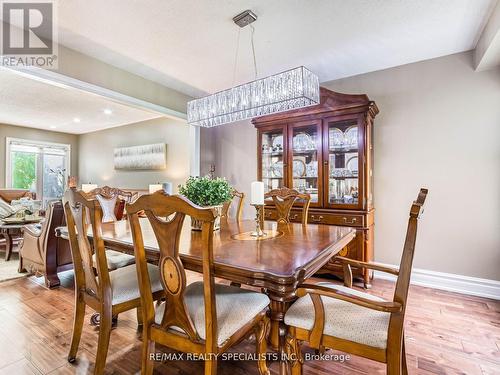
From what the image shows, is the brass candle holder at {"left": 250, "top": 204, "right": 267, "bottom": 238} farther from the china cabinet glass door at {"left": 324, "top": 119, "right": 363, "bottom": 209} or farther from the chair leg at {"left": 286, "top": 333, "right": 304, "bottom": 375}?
the china cabinet glass door at {"left": 324, "top": 119, "right": 363, "bottom": 209}

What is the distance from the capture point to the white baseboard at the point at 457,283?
2.63 m

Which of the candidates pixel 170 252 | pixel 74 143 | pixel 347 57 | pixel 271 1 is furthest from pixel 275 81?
pixel 74 143

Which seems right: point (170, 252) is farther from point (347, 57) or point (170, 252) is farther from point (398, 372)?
point (347, 57)

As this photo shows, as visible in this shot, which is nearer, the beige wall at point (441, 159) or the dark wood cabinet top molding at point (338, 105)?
the beige wall at point (441, 159)

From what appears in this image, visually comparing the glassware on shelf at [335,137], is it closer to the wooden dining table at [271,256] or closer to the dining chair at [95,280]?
the wooden dining table at [271,256]

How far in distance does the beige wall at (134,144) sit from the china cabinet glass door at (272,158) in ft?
5.22

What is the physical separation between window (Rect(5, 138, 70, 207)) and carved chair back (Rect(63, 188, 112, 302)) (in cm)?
677

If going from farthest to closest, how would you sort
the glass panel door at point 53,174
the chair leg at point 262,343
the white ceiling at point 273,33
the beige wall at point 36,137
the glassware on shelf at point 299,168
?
the glass panel door at point 53,174 < the beige wall at point 36,137 < the glassware on shelf at point 299,168 < the white ceiling at point 273,33 < the chair leg at point 262,343

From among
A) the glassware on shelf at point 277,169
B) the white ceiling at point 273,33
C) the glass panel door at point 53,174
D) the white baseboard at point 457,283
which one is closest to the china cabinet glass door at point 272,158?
the glassware on shelf at point 277,169

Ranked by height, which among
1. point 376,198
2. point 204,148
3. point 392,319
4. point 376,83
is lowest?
point 392,319

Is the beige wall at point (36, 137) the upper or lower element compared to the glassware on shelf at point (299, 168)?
upper

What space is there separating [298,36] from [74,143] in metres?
7.47

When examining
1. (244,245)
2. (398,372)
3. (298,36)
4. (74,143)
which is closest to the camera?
(398,372)

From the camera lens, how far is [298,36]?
97.2 inches
